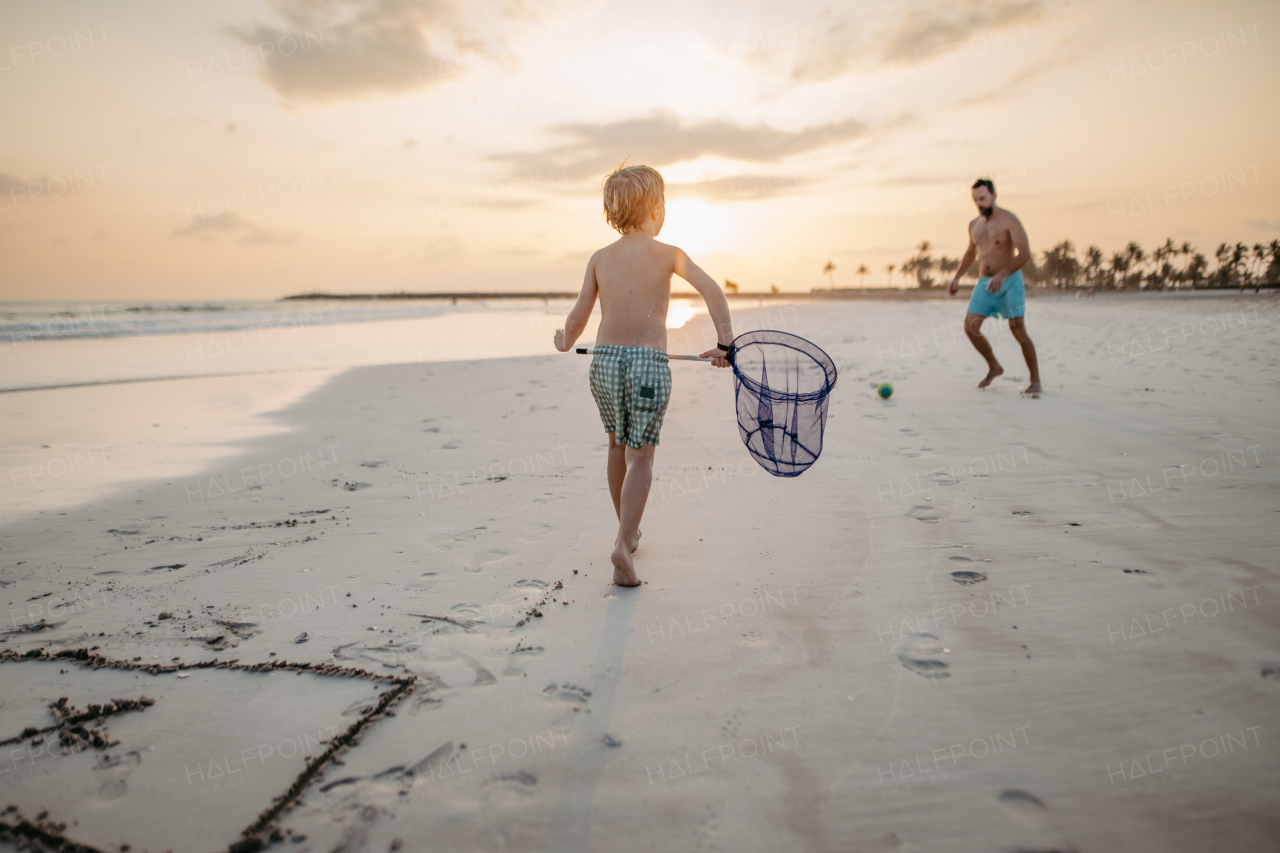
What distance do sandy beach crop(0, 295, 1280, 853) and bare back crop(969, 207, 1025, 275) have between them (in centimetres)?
276

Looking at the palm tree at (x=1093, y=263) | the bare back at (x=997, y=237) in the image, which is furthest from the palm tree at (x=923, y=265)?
the bare back at (x=997, y=237)

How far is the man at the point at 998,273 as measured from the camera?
23.4ft

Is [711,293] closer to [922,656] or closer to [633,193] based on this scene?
[633,193]

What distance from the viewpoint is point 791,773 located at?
1.82m

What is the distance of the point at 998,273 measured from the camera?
7234 mm

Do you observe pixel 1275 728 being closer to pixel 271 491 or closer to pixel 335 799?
pixel 335 799

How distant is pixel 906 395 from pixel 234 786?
7.14 m

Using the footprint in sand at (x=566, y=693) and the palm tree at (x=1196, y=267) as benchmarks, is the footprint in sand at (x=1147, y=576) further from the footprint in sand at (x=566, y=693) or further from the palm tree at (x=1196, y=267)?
the palm tree at (x=1196, y=267)

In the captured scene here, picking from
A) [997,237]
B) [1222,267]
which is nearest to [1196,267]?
[1222,267]

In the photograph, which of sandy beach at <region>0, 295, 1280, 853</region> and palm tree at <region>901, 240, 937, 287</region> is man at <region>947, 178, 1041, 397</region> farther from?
palm tree at <region>901, 240, 937, 287</region>

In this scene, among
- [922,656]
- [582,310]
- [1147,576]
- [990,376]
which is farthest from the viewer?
[990,376]

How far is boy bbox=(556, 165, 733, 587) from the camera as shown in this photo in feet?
10.1

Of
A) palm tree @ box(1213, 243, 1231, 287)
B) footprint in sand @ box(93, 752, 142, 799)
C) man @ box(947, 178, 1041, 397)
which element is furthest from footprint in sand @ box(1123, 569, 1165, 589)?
palm tree @ box(1213, 243, 1231, 287)

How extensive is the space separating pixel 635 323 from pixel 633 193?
646 millimetres
